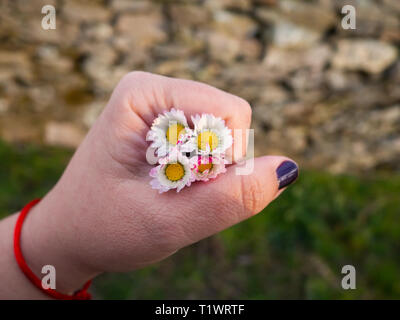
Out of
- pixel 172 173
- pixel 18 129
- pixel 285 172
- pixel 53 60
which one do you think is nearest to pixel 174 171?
pixel 172 173

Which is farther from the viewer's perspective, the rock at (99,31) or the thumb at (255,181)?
the rock at (99,31)

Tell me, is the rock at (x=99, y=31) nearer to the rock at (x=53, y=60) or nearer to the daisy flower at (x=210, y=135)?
the rock at (x=53, y=60)

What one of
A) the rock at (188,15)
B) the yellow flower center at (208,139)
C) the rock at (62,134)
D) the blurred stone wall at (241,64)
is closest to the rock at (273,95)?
the blurred stone wall at (241,64)

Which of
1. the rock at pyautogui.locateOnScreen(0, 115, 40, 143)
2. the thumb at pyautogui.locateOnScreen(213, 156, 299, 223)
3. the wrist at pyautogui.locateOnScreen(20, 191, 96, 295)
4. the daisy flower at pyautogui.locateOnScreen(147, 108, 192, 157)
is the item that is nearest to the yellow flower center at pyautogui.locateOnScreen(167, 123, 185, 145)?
the daisy flower at pyautogui.locateOnScreen(147, 108, 192, 157)

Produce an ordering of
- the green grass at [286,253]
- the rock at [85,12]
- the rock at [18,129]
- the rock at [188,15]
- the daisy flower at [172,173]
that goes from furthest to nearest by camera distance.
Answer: the rock at [18,129] < the rock at [188,15] < the rock at [85,12] < the green grass at [286,253] < the daisy flower at [172,173]

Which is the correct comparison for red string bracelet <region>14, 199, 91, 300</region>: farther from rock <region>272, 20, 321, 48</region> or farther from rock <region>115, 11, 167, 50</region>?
rock <region>272, 20, 321, 48</region>

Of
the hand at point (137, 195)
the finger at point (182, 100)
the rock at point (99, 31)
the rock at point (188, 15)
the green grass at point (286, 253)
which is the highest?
the rock at point (188, 15)
